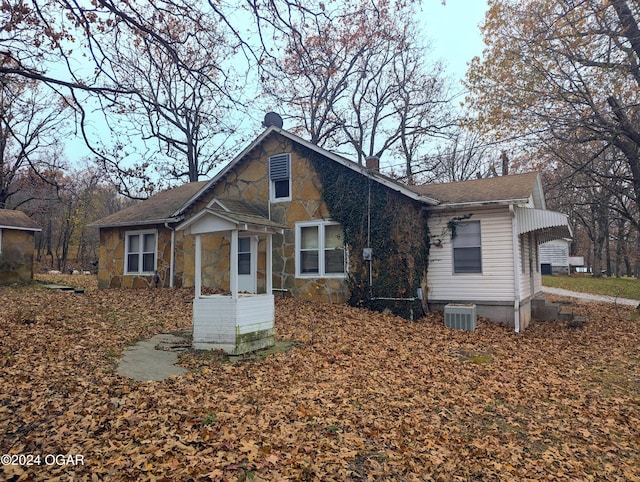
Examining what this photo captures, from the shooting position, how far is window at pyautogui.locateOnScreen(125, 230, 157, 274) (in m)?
15.3

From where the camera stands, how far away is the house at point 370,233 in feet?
35.8

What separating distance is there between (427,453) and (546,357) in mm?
5413

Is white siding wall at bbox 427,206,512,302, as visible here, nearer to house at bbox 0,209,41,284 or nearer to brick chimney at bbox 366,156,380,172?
brick chimney at bbox 366,156,380,172

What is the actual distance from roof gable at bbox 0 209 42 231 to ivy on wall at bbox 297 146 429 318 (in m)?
11.8

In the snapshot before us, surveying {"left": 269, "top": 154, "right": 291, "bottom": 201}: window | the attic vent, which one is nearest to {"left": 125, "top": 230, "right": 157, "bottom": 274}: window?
{"left": 269, "top": 154, "right": 291, "bottom": 201}: window

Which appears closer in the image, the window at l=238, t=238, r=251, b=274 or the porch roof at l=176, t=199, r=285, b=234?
the porch roof at l=176, t=199, r=285, b=234

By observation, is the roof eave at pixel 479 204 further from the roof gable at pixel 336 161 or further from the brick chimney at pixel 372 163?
the brick chimney at pixel 372 163

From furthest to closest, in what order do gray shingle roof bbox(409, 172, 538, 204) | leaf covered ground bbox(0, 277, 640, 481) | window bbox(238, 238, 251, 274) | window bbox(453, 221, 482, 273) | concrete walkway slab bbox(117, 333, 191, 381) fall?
1. window bbox(238, 238, 251, 274)
2. window bbox(453, 221, 482, 273)
3. gray shingle roof bbox(409, 172, 538, 204)
4. concrete walkway slab bbox(117, 333, 191, 381)
5. leaf covered ground bbox(0, 277, 640, 481)

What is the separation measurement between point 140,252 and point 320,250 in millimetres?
7533

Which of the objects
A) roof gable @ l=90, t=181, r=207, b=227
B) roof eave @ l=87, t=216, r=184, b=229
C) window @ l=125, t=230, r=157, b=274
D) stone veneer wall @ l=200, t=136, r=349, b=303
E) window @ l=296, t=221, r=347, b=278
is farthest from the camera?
window @ l=125, t=230, r=157, b=274

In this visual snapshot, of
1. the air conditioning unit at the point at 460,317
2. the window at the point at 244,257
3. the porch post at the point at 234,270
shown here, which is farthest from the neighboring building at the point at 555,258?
the porch post at the point at 234,270

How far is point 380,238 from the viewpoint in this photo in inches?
449

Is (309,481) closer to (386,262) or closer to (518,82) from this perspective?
(386,262)

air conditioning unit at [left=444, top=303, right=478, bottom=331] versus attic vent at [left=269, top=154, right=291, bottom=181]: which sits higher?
attic vent at [left=269, top=154, right=291, bottom=181]
